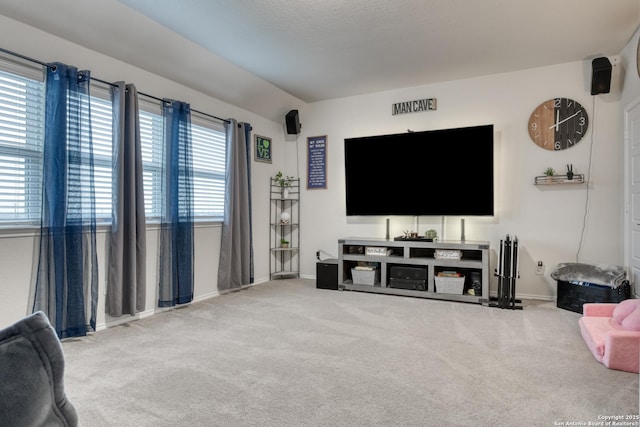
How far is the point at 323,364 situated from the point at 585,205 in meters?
3.44

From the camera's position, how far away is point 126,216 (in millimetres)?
3225

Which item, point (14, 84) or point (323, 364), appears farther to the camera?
point (14, 84)

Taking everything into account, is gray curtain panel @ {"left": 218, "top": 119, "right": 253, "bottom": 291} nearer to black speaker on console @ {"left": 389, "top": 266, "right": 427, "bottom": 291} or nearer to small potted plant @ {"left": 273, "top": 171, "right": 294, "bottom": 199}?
small potted plant @ {"left": 273, "top": 171, "right": 294, "bottom": 199}

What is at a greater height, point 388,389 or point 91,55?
point 91,55

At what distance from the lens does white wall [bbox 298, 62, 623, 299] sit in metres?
3.83

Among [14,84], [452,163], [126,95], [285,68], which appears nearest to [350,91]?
[285,68]

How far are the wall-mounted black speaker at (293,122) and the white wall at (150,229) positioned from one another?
224mm

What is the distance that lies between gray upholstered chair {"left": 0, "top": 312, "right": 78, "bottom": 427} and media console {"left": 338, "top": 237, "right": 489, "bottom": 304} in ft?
13.0

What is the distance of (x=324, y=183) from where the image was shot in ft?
17.5

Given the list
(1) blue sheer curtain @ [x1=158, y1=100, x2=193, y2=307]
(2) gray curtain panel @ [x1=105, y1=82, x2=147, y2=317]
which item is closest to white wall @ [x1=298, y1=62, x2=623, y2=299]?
(1) blue sheer curtain @ [x1=158, y1=100, x2=193, y2=307]

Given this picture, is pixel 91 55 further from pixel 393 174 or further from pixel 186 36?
pixel 393 174

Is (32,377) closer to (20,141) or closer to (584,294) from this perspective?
(20,141)

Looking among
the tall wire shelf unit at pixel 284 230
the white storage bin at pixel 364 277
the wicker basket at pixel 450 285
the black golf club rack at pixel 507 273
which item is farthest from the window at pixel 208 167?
the black golf club rack at pixel 507 273

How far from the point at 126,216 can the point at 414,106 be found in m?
3.64
